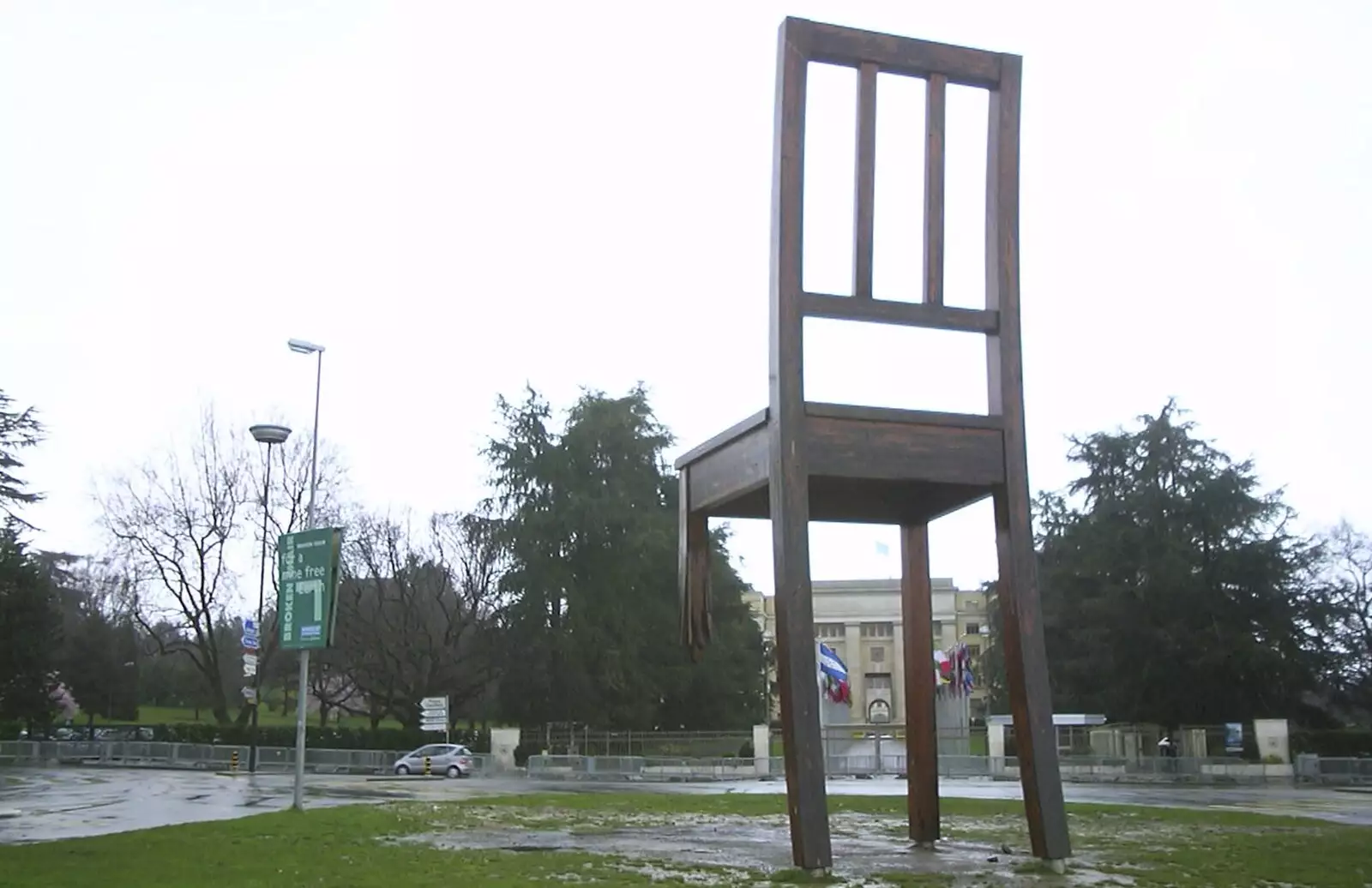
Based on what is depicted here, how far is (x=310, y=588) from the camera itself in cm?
2228

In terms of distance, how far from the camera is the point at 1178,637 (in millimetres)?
53812

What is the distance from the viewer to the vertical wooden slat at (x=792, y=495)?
1047cm

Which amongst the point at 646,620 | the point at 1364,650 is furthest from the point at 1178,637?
the point at 646,620

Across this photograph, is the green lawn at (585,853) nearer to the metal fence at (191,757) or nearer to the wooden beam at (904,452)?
the wooden beam at (904,452)

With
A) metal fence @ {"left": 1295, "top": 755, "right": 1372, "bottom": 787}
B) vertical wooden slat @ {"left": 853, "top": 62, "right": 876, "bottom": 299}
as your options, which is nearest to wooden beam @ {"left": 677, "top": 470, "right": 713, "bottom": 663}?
vertical wooden slat @ {"left": 853, "top": 62, "right": 876, "bottom": 299}

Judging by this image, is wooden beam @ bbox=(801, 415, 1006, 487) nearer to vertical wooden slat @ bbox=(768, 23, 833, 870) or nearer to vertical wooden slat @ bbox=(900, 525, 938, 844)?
vertical wooden slat @ bbox=(768, 23, 833, 870)

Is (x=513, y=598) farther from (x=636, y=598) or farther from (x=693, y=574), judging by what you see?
(x=693, y=574)

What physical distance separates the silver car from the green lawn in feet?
85.1

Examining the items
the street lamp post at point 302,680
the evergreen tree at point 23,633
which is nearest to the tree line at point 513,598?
the evergreen tree at point 23,633

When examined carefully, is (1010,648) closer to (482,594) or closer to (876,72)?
(876,72)

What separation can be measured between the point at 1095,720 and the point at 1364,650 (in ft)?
54.1

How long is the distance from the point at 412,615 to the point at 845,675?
2427cm

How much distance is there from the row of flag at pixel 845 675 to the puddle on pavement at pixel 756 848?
27549 mm

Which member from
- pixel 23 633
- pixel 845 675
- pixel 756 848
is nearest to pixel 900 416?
pixel 756 848
